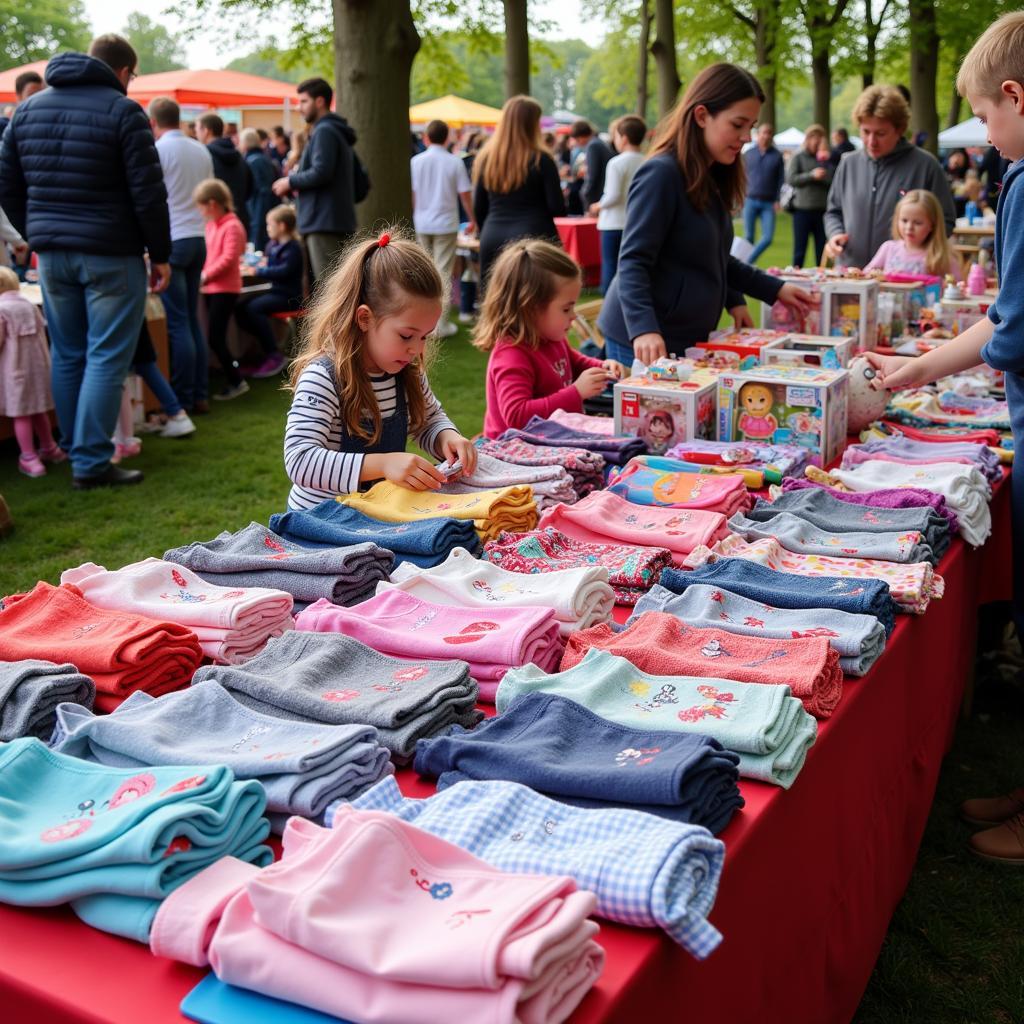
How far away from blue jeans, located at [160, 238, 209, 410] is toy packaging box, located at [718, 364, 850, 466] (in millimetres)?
4874

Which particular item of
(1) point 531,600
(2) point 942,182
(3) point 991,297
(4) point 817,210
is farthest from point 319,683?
(4) point 817,210

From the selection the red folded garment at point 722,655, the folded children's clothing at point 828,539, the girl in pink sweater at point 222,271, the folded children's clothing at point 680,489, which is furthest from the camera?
the girl in pink sweater at point 222,271

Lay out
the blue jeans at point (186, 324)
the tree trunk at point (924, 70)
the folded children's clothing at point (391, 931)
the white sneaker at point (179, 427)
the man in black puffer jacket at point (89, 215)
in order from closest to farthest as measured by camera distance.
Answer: the folded children's clothing at point (391, 931), the man in black puffer jacket at point (89, 215), the white sneaker at point (179, 427), the blue jeans at point (186, 324), the tree trunk at point (924, 70)

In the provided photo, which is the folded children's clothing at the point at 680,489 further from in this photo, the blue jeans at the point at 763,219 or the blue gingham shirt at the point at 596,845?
the blue jeans at the point at 763,219

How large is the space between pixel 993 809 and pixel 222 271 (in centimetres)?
666

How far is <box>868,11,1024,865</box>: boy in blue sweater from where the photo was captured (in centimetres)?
252

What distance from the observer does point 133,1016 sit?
1239 millimetres

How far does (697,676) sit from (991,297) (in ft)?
12.6

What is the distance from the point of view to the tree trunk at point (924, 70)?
17.6 meters

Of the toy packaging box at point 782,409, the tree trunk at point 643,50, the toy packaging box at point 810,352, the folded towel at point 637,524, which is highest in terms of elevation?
the tree trunk at point 643,50

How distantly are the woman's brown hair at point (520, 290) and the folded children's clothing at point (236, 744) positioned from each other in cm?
209

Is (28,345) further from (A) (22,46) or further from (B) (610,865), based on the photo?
(A) (22,46)

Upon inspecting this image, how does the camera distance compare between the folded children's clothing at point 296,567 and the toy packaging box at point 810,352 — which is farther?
the toy packaging box at point 810,352

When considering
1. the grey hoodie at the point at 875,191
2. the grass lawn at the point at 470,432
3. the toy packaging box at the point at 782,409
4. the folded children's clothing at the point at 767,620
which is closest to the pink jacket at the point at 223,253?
the grass lawn at the point at 470,432
